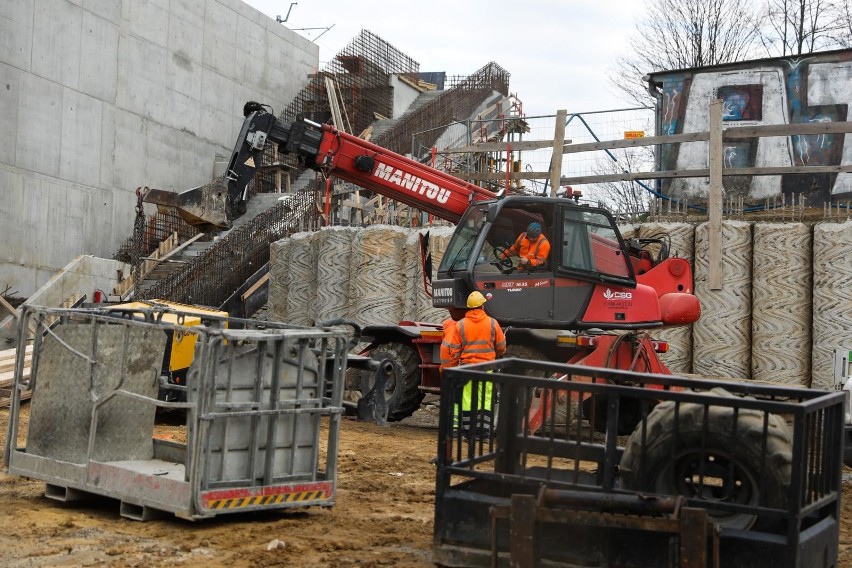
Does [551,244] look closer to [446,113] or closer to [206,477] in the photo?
[206,477]

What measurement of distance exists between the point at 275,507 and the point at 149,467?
1094 millimetres

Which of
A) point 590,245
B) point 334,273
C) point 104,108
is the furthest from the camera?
point 104,108

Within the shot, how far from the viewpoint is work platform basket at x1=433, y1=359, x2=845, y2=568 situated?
215 inches

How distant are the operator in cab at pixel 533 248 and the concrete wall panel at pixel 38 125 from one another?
1535 centimetres

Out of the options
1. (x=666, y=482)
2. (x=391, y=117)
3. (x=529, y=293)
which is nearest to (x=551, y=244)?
(x=529, y=293)

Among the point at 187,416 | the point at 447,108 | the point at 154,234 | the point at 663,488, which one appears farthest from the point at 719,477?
the point at 447,108

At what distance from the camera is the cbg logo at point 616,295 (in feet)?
41.2

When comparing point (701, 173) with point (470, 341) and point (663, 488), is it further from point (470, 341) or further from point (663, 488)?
point (663, 488)

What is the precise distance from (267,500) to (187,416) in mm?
839

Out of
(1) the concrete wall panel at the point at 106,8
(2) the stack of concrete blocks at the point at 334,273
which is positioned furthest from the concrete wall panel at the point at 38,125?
(2) the stack of concrete blocks at the point at 334,273

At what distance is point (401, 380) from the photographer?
13.6 meters

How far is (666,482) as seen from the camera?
6.00 metres

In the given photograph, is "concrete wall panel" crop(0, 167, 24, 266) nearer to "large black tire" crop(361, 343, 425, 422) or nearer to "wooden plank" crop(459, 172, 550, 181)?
"wooden plank" crop(459, 172, 550, 181)

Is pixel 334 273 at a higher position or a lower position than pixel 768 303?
higher
